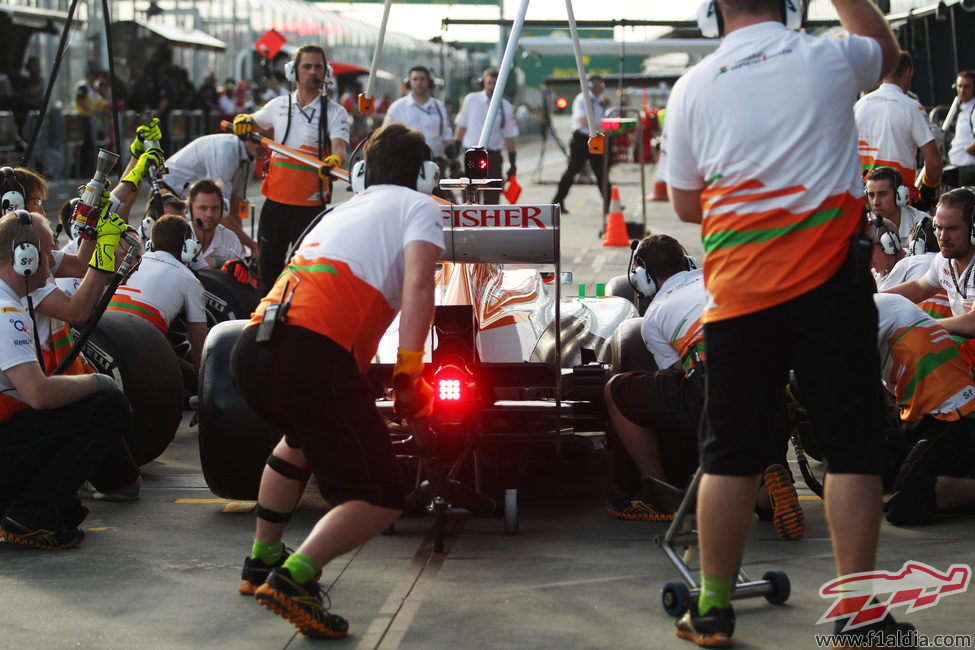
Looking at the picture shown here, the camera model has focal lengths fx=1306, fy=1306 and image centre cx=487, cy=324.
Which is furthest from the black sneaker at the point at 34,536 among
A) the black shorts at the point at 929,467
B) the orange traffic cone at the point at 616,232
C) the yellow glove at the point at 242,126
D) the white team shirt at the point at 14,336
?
the orange traffic cone at the point at 616,232

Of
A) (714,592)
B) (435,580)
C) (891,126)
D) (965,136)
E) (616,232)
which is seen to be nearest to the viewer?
(714,592)

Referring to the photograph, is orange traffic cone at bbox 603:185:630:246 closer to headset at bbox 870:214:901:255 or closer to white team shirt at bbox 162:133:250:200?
white team shirt at bbox 162:133:250:200

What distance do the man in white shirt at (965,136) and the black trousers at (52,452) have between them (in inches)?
337

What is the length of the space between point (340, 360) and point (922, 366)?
7.83 ft

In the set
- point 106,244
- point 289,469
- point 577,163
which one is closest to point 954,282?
point 289,469

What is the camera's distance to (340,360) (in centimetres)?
383

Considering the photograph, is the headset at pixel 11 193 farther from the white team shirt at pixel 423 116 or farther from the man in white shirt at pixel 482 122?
the man in white shirt at pixel 482 122

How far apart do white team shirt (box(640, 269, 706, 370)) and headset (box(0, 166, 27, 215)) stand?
9.93ft

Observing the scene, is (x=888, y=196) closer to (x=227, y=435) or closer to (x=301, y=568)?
(x=227, y=435)

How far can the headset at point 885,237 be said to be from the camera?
6547mm

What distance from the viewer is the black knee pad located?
4188 millimetres

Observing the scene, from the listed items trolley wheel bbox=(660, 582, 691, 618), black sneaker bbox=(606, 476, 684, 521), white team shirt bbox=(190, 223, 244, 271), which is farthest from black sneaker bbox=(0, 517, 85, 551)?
white team shirt bbox=(190, 223, 244, 271)

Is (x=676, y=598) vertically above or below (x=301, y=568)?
below

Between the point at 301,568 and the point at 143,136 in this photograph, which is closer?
the point at 301,568
